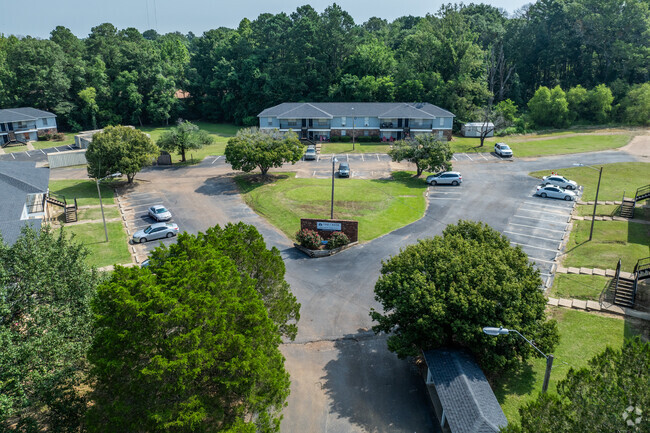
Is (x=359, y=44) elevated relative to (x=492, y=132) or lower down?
elevated

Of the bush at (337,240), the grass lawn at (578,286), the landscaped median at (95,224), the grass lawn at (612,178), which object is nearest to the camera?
the grass lawn at (578,286)

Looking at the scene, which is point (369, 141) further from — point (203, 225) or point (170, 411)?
point (170, 411)

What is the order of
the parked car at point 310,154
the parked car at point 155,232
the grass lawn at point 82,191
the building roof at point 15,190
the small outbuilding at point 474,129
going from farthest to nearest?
the small outbuilding at point 474,129 < the parked car at point 310,154 < the grass lawn at point 82,191 < the parked car at point 155,232 < the building roof at point 15,190

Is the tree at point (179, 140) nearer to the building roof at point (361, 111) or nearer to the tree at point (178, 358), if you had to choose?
the building roof at point (361, 111)

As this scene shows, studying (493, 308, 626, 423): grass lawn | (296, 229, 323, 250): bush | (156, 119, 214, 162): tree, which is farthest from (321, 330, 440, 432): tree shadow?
(156, 119, 214, 162): tree

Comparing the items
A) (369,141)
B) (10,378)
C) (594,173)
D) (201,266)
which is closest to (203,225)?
(201,266)

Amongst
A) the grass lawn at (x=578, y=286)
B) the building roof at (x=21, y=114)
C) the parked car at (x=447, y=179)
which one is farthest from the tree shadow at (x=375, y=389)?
the building roof at (x=21, y=114)
